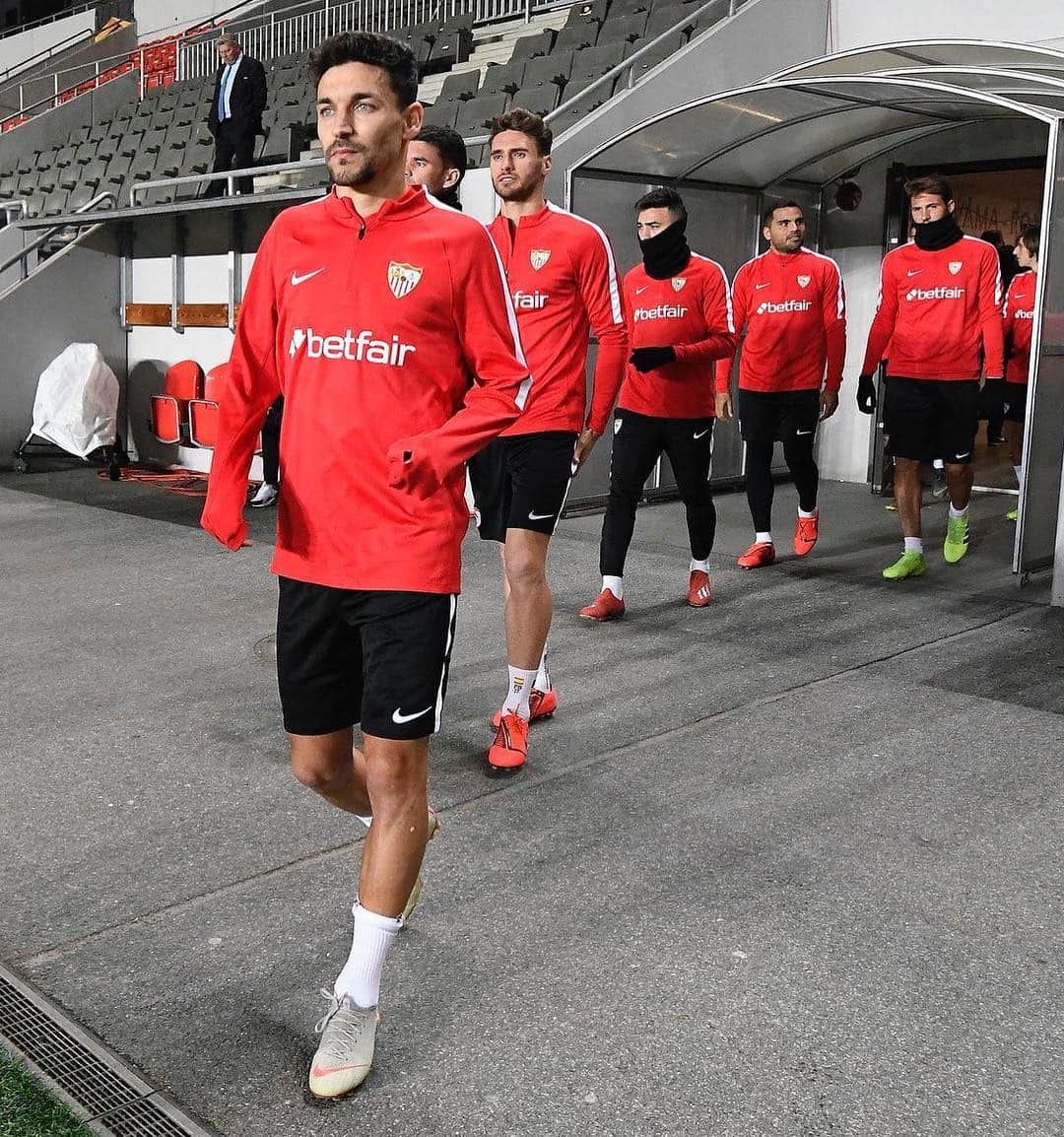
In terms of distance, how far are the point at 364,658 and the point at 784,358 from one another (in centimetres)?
532

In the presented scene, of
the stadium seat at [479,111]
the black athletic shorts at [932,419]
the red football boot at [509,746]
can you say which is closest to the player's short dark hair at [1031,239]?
the black athletic shorts at [932,419]

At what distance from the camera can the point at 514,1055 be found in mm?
2617

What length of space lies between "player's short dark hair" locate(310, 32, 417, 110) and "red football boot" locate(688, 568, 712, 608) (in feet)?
14.3

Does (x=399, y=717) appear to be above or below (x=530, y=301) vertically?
below

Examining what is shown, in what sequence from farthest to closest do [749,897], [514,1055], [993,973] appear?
1. [749,897]
2. [993,973]
3. [514,1055]

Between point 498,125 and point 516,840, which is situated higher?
point 498,125

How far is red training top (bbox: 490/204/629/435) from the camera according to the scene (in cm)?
449

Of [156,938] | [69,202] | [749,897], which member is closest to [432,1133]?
[156,938]

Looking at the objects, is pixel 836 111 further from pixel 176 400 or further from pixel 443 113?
pixel 176 400

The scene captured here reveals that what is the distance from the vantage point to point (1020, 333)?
9195 mm

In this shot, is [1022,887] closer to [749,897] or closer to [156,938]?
[749,897]

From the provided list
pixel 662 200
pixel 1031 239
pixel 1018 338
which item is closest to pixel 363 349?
pixel 662 200

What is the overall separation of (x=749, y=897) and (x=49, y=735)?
2626 mm

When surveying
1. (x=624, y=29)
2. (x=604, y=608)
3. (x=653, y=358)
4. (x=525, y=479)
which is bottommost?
(x=604, y=608)
